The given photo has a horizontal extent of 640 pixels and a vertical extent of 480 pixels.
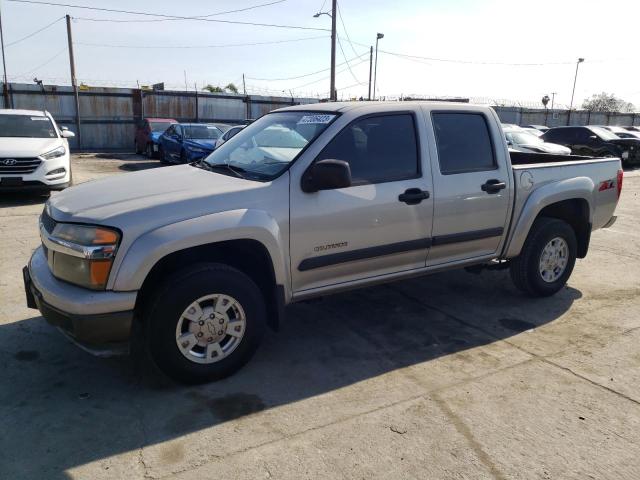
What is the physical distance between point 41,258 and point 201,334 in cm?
127

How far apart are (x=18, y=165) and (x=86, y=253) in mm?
7255

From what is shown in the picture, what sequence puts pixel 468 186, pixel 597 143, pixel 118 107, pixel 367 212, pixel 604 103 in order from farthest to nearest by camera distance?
pixel 604 103, pixel 118 107, pixel 597 143, pixel 468 186, pixel 367 212

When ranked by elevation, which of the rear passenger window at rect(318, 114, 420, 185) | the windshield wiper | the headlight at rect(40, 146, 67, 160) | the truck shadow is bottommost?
the truck shadow

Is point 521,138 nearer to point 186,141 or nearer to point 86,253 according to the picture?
point 186,141

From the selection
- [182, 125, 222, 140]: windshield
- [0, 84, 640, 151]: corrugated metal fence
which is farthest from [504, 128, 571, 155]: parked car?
[0, 84, 640, 151]: corrugated metal fence

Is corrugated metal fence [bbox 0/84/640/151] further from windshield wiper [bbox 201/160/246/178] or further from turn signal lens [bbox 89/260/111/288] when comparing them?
turn signal lens [bbox 89/260/111/288]

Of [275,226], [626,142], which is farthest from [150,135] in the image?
[275,226]

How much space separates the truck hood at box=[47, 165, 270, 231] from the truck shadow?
42.8 inches

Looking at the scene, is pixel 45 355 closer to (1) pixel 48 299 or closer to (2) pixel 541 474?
(1) pixel 48 299

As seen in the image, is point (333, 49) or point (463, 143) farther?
point (333, 49)

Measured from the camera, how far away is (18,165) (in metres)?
9.14

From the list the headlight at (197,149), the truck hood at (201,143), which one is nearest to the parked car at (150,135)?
the truck hood at (201,143)

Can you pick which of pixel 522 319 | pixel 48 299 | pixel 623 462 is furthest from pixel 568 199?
pixel 48 299

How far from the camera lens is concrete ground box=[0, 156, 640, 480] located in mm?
2756
